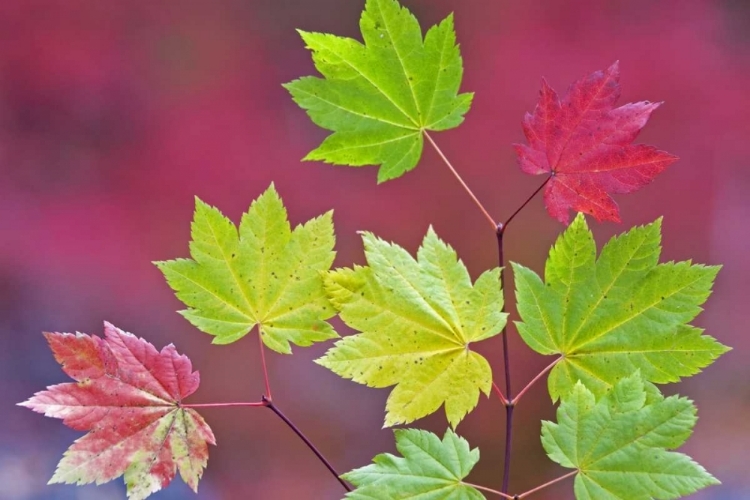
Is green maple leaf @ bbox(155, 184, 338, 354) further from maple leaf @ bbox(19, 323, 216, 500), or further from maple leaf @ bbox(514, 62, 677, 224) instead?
maple leaf @ bbox(514, 62, 677, 224)

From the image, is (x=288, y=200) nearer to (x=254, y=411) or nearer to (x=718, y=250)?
(x=254, y=411)

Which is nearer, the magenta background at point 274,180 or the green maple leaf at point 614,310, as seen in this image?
the green maple leaf at point 614,310

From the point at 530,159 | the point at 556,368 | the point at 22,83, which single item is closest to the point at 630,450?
the point at 556,368

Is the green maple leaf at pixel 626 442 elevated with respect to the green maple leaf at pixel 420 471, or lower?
elevated

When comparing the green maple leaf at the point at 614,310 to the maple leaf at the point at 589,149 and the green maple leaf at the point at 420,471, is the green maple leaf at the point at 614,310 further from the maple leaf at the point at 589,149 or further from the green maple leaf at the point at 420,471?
the green maple leaf at the point at 420,471

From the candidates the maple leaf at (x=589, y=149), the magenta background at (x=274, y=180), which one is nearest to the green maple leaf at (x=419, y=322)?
the maple leaf at (x=589, y=149)

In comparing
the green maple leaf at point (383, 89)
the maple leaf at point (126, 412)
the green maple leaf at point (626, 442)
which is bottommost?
the maple leaf at point (126, 412)

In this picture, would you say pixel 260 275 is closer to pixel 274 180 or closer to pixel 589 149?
pixel 589 149
